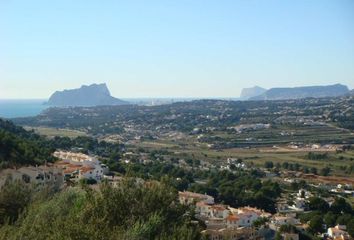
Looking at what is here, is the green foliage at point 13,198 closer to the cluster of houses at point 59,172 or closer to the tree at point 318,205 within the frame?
the cluster of houses at point 59,172

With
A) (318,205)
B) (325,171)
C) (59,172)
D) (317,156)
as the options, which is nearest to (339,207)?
(318,205)

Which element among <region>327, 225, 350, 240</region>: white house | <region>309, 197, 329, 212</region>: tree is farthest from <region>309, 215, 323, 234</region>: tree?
<region>309, 197, 329, 212</region>: tree

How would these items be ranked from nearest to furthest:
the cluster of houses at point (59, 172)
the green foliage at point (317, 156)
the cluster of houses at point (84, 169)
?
the cluster of houses at point (59, 172) → the cluster of houses at point (84, 169) → the green foliage at point (317, 156)

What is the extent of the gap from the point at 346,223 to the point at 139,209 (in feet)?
67.8

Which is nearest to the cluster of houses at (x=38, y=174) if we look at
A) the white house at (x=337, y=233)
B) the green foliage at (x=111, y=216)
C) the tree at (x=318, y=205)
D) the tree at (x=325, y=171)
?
the green foliage at (x=111, y=216)

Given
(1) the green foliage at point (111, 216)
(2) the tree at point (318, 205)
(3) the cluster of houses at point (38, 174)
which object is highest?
(1) the green foliage at point (111, 216)

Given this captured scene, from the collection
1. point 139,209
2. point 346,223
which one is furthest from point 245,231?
point 139,209

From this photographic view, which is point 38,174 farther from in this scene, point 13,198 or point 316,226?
point 316,226

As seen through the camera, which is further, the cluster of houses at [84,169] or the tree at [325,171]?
the tree at [325,171]

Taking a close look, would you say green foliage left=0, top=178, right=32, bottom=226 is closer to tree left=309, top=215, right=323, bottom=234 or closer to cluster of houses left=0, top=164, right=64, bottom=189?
cluster of houses left=0, top=164, right=64, bottom=189

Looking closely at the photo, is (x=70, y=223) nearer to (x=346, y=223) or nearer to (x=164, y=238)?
(x=164, y=238)

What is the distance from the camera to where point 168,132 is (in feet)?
345

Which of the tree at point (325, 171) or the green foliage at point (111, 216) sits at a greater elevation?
the green foliage at point (111, 216)

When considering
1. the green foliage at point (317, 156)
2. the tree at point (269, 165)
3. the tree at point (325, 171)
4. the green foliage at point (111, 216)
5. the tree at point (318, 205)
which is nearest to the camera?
the green foliage at point (111, 216)
